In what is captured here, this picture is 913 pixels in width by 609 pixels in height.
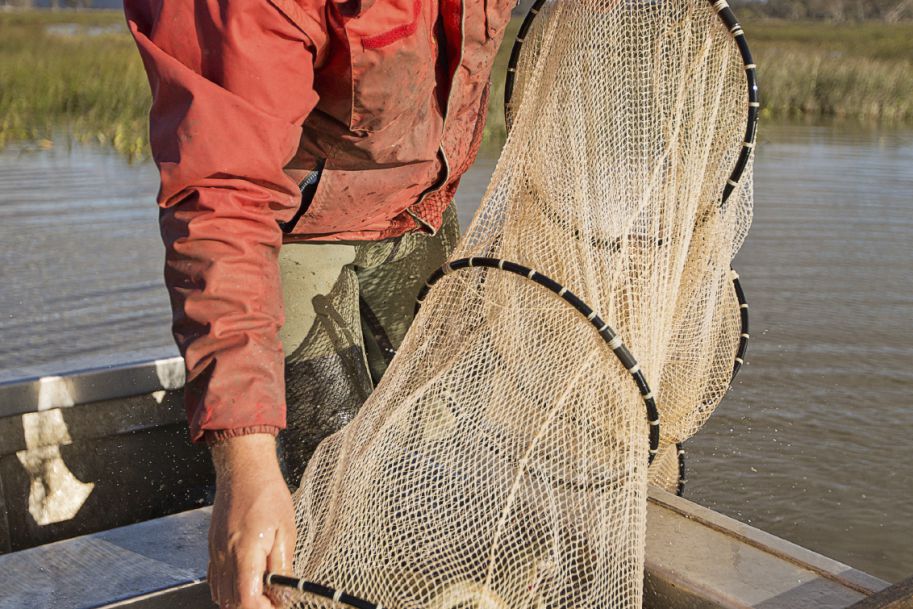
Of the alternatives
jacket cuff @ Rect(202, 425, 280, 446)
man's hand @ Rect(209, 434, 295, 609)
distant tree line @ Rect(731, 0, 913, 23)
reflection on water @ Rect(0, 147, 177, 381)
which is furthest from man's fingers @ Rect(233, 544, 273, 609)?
distant tree line @ Rect(731, 0, 913, 23)

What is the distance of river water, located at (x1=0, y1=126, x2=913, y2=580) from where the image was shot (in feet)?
12.2

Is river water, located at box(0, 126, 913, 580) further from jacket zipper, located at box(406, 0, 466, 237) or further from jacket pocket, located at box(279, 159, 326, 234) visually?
jacket pocket, located at box(279, 159, 326, 234)

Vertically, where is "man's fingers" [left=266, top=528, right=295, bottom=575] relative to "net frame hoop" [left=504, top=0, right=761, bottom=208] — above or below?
below

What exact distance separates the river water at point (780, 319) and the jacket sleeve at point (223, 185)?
5.57 ft

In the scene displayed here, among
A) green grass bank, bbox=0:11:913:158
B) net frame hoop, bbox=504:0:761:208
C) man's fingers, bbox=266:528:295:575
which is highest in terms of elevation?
net frame hoop, bbox=504:0:761:208

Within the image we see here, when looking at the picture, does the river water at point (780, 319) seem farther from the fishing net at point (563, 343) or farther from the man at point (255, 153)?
the man at point (255, 153)

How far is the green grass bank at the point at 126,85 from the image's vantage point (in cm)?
1087

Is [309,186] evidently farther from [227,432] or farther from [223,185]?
[227,432]

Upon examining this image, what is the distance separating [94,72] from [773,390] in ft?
32.8

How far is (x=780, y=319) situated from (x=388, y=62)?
4.38m

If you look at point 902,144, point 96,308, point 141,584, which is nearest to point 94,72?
point 96,308

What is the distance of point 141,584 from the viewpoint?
2193 millimetres

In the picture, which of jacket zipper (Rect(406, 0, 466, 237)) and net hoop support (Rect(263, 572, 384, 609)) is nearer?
net hoop support (Rect(263, 572, 384, 609))

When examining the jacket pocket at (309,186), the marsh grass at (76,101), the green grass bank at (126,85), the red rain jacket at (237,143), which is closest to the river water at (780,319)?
the marsh grass at (76,101)
